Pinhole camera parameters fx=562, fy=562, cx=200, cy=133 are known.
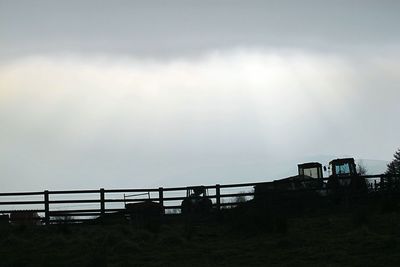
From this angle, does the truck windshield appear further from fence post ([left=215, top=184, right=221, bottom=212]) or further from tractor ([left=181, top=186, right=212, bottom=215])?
fence post ([left=215, top=184, right=221, bottom=212])

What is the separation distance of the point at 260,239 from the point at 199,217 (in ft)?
24.0

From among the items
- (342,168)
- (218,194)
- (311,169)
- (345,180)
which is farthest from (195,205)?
(311,169)

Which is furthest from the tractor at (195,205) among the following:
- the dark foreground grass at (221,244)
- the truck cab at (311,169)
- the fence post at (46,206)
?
the truck cab at (311,169)

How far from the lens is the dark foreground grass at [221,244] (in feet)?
40.5

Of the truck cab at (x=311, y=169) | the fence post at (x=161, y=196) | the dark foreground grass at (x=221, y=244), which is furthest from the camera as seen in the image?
the truck cab at (x=311, y=169)

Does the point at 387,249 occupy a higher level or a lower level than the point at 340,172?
lower

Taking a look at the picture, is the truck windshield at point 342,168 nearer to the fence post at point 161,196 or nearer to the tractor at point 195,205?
the tractor at point 195,205

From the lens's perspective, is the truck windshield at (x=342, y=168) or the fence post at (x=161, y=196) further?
the truck windshield at (x=342, y=168)

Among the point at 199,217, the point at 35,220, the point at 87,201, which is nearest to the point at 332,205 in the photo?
the point at 199,217

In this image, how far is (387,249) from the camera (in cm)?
1254

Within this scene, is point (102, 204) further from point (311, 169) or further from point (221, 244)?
point (311, 169)

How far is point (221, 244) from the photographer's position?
49.5ft

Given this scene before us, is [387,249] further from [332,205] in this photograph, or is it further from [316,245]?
[332,205]

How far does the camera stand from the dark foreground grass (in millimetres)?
12336
